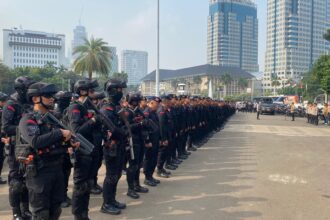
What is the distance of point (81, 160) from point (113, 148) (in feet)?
2.74

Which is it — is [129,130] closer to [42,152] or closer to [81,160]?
[81,160]

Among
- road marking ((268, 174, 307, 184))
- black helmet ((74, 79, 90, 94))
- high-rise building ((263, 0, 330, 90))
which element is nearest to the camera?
black helmet ((74, 79, 90, 94))

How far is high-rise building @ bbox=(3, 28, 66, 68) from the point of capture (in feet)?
508

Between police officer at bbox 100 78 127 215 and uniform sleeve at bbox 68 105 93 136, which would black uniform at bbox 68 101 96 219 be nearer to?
uniform sleeve at bbox 68 105 93 136

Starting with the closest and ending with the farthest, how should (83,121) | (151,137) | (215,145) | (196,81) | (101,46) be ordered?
1. (83,121)
2. (151,137)
3. (215,145)
4. (101,46)
5. (196,81)

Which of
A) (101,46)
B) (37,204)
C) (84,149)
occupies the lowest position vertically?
(37,204)

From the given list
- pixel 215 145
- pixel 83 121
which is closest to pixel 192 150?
pixel 215 145

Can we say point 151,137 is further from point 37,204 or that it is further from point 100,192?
point 37,204

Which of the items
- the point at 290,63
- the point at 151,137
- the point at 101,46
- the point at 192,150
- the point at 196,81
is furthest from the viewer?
the point at 290,63

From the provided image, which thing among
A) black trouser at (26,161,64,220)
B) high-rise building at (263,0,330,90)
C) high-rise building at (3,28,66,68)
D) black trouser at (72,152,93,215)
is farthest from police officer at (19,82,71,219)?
high-rise building at (3,28,66,68)

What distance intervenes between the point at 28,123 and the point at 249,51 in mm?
199306

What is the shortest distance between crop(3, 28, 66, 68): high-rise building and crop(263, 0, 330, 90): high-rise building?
94645 mm

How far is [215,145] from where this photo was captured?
47.9 feet

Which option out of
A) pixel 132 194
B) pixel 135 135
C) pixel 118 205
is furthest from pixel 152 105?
pixel 118 205
